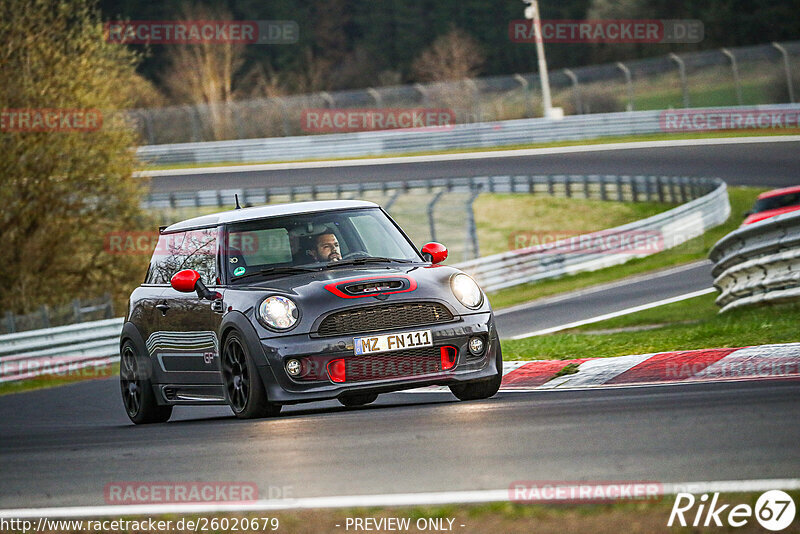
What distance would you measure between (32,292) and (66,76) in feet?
15.1

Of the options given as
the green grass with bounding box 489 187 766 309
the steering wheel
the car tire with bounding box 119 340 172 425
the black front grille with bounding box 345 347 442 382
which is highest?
the steering wheel

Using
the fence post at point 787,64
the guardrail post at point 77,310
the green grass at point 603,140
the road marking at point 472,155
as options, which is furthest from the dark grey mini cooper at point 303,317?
the fence post at point 787,64

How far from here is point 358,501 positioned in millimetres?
5516

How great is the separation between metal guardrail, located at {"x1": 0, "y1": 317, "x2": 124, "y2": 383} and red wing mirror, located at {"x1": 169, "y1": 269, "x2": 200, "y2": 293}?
11698 mm

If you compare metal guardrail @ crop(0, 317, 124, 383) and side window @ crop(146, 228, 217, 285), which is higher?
side window @ crop(146, 228, 217, 285)

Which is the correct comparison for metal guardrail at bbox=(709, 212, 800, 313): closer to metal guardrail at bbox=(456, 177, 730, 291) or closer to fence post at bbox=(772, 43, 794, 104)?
metal guardrail at bbox=(456, 177, 730, 291)

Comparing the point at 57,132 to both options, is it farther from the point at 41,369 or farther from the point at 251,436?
the point at 251,436

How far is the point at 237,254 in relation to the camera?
9.88 m

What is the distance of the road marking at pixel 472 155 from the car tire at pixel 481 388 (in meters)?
29.7

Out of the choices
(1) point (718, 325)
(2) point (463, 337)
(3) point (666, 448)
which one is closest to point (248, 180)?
(1) point (718, 325)

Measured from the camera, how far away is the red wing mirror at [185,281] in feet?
32.3

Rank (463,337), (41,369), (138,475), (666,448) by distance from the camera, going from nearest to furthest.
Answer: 1. (666,448)
2. (138,475)
3. (463,337)
4. (41,369)

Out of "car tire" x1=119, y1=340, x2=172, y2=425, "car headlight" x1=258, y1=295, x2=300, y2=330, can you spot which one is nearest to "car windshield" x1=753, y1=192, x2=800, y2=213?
"car tire" x1=119, y1=340, x2=172, y2=425

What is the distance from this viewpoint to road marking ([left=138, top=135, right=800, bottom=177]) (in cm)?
3944
